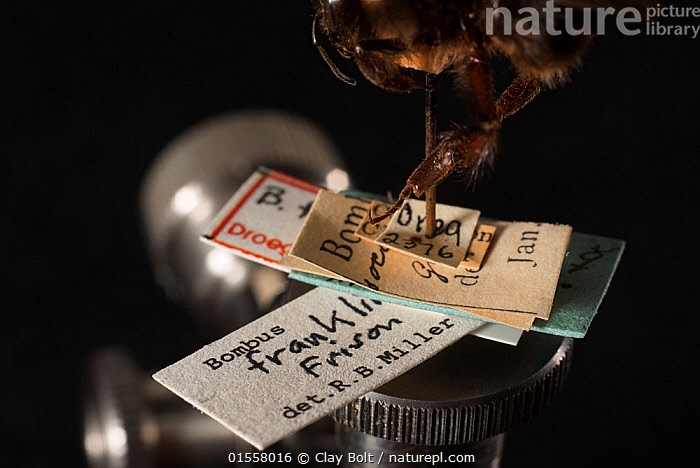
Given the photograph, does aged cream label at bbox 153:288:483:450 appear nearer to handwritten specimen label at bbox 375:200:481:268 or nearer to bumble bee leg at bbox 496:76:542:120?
A: handwritten specimen label at bbox 375:200:481:268

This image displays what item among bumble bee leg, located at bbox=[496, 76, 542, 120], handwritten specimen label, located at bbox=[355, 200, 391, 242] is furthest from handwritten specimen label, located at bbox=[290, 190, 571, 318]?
bumble bee leg, located at bbox=[496, 76, 542, 120]

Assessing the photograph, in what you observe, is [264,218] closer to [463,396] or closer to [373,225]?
[373,225]

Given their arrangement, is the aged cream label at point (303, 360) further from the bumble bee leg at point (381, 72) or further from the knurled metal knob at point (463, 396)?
the bumble bee leg at point (381, 72)

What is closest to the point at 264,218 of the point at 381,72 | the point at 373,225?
the point at 373,225

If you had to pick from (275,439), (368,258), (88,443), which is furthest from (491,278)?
(88,443)

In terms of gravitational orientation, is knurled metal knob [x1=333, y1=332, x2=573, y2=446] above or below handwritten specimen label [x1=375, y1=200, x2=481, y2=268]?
below

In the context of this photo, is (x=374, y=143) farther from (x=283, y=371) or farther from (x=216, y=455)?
(x=283, y=371)

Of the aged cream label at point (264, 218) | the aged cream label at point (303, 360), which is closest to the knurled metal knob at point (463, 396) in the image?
the aged cream label at point (303, 360)
